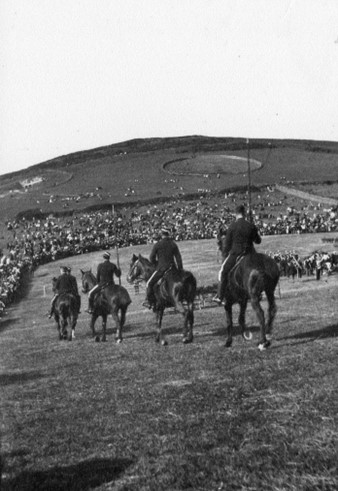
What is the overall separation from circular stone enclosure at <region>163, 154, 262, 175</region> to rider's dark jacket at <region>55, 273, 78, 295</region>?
343 feet

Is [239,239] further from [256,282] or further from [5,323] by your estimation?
[5,323]

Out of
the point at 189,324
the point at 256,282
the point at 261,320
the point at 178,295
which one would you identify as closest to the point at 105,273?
the point at 178,295

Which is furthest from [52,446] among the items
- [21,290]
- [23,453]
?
[21,290]

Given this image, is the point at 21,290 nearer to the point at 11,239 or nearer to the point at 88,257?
the point at 88,257

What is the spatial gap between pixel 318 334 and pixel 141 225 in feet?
234

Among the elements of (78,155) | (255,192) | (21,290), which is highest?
(78,155)

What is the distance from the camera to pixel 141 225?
279 feet

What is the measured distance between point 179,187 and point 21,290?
66.5 m

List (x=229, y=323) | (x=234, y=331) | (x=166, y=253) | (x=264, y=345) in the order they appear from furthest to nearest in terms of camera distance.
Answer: (x=234, y=331) < (x=166, y=253) < (x=229, y=323) < (x=264, y=345)

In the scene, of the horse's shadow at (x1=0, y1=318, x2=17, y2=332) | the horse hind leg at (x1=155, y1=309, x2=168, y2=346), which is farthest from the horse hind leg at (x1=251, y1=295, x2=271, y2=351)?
the horse's shadow at (x1=0, y1=318, x2=17, y2=332)

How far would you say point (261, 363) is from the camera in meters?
11.4

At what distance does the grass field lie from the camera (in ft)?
20.3

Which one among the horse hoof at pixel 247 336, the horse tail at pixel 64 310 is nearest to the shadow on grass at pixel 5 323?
the horse tail at pixel 64 310

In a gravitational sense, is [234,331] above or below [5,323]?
above
